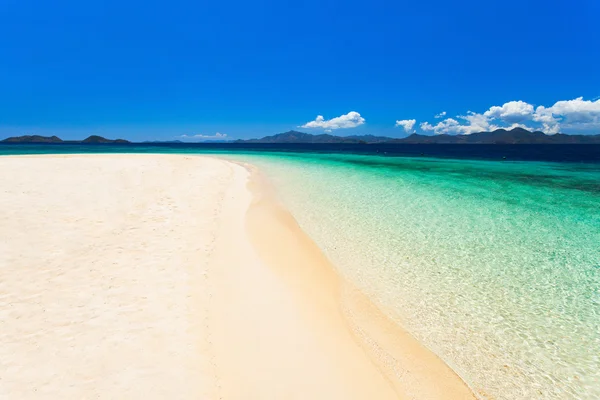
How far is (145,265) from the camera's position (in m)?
5.78

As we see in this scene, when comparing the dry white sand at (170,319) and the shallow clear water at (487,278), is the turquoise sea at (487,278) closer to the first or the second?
the shallow clear water at (487,278)

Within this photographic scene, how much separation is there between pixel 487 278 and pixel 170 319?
6.39 m

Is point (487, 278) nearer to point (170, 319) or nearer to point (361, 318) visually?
point (361, 318)

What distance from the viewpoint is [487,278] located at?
6445 mm

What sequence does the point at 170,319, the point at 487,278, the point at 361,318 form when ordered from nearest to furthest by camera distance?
the point at 170,319 < the point at 361,318 < the point at 487,278

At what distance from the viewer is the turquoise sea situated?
13.3ft

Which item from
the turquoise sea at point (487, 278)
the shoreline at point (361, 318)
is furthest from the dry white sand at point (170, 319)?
the turquoise sea at point (487, 278)

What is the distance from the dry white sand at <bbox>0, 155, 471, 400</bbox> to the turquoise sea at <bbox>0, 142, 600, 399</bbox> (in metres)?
0.77

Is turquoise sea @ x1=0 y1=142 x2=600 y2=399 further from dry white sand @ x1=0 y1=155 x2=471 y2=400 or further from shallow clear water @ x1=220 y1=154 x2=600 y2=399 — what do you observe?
dry white sand @ x1=0 y1=155 x2=471 y2=400

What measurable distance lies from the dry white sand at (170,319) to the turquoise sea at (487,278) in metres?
0.77

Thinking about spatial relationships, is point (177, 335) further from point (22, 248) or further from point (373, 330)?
point (22, 248)

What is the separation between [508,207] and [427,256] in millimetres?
8555

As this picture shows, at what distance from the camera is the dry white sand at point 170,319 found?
322 centimetres

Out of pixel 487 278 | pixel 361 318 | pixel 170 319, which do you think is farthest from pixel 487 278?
pixel 170 319
